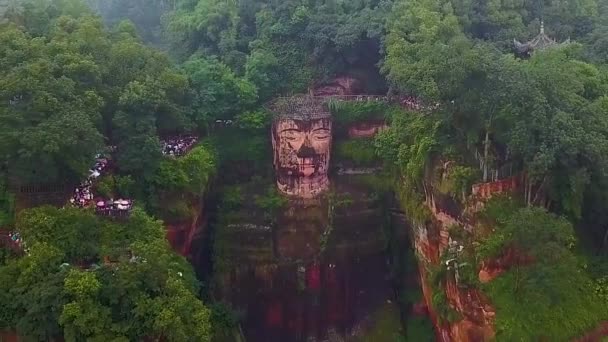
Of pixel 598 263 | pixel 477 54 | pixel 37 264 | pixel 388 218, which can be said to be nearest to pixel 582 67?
pixel 477 54

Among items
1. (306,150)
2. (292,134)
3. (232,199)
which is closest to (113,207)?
(232,199)

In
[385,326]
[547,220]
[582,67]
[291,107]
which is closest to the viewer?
[547,220]

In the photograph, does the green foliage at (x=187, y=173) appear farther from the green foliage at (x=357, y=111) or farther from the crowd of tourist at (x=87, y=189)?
the green foliage at (x=357, y=111)

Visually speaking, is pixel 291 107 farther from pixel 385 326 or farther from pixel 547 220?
pixel 547 220

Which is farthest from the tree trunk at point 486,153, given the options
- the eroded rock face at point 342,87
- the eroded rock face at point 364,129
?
the eroded rock face at point 342,87

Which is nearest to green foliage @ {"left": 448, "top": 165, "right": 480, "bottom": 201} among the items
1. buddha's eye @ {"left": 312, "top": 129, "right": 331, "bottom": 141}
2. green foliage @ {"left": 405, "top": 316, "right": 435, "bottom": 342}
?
green foliage @ {"left": 405, "top": 316, "right": 435, "bottom": 342}

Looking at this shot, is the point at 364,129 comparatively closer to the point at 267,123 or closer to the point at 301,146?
the point at 301,146

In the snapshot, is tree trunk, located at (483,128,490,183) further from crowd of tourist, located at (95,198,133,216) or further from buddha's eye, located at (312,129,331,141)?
crowd of tourist, located at (95,198,133,216)
